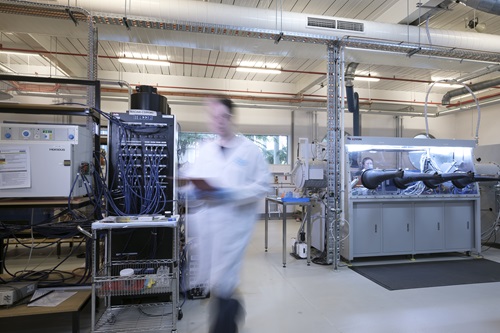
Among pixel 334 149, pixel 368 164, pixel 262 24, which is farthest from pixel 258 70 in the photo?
pixel 368 164

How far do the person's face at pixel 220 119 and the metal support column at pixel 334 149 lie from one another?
2.39 metres

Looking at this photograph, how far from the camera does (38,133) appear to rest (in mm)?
1977

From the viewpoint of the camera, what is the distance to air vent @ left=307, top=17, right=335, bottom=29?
10.9ft

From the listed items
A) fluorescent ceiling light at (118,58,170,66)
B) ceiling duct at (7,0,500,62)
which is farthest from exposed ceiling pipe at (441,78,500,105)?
fluorescent ceiling light at (118,58,170,66)

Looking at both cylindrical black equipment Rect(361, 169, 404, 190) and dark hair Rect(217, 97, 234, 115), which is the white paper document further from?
cylindrical black equipment Rect(361, 169, 404, 190)

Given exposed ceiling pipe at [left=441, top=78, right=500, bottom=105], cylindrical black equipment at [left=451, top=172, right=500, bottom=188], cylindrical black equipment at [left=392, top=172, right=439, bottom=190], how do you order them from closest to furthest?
cylindrical black equipment at [left=392, top=172, right=439, bottom=190] → cylindrical black equipment at [left=451, top=172, right=500, bottom=188] → exposed ceiling pipe at [left=441, top=78, right=500, bottom=105]

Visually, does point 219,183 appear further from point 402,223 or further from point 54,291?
point 402,223

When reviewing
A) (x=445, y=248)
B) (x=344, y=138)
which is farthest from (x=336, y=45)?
(x=445, y=248)

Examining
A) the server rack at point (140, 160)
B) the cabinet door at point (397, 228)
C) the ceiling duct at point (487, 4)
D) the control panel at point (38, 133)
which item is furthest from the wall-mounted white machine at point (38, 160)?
the ceiling duct at point (487, 4)

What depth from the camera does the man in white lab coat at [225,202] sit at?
138 centimetres

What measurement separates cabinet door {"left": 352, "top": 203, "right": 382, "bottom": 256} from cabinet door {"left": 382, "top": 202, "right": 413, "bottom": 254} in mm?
98

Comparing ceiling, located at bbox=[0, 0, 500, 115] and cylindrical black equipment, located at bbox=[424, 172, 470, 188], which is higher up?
ceiling, located at bbox=[0, 0, 500, 115]

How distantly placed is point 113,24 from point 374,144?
3.44 meters

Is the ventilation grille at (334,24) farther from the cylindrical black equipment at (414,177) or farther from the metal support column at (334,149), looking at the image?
the cylindrical black equipment at (414,177)
